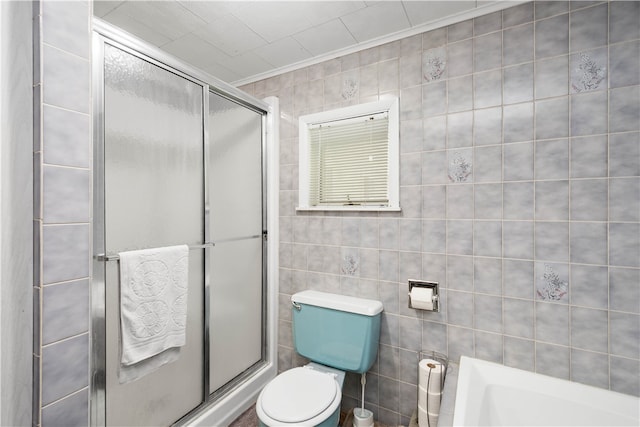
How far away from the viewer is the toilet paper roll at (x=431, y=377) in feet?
4.66

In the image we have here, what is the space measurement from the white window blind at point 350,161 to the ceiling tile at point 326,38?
0.44 m

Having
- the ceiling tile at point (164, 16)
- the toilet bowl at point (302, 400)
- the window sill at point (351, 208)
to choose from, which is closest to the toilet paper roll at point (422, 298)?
the window sill at point (351, 208)

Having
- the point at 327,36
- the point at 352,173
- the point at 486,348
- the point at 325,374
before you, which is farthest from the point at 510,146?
the point at 325,374

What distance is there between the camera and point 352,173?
6.06ft

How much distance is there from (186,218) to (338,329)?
3.32 ft

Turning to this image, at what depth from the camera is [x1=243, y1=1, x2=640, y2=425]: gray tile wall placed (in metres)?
1.24

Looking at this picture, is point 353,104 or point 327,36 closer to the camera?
point 327,36

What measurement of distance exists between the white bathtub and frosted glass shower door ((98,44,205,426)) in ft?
4.13

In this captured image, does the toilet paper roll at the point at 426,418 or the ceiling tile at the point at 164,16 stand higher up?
the ceiling tile at the point at 164,16

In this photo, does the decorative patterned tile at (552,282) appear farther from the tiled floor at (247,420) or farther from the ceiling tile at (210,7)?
the ceiling tile at (210,7)

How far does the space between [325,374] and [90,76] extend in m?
1.65

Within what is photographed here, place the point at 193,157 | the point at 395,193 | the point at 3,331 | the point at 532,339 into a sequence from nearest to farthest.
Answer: the point at 3,331 → the point at 532,339 → the point at 193,157 → the point at 395,193

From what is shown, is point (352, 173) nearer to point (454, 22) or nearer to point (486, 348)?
point (454, 22)

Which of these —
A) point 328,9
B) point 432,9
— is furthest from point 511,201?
point 328,9
